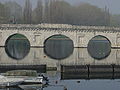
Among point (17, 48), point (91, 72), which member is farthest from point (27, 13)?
point (91, 72)

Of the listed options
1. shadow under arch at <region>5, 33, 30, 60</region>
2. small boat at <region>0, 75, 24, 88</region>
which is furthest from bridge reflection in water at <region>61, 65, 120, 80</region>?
shadow under arch at <region>5, 33, 30, 60</region>

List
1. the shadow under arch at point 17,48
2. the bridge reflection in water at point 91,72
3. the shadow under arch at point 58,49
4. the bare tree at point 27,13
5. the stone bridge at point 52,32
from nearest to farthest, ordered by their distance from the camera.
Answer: the bridge reflection in water at point 91,72
the shadow under arch at point 17,48
the shadow under arch at point 58,49
the stone bridge at point 52,32
the bare tree at point 27,13

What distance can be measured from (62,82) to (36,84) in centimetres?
314

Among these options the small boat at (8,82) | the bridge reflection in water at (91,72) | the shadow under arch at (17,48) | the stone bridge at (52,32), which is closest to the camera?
the small boat at (8,82)

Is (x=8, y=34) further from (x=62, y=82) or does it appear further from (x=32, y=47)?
(x=62, y=82)

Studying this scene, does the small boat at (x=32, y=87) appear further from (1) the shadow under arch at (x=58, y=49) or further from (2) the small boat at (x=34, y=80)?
(1) the shadow under arch at (x=58, y=49)

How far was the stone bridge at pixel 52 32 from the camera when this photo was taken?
65.8m

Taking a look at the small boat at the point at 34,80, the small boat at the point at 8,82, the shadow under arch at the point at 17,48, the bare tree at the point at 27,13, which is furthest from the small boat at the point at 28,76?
the bare tree at the point at 27,13

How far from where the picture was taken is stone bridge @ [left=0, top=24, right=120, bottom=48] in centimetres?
6581

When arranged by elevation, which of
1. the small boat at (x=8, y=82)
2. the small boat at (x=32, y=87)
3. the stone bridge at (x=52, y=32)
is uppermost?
the stone bridge at (x=52, y=32)

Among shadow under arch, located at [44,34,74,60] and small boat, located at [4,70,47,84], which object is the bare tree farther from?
small boat, located at [4,70,47,84]

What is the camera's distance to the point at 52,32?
66500mm

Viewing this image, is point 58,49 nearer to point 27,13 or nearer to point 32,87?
point 27,13

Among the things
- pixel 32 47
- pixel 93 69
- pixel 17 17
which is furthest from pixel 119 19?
pixel 93 69
